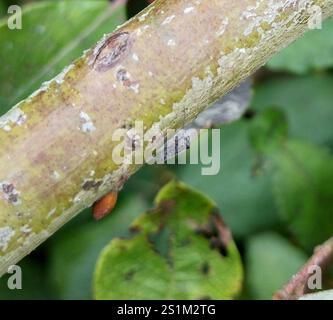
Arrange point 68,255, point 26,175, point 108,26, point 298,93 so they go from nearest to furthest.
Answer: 1. point 26,175
2. point 108,26
3. point 68,255
4. point 298,93

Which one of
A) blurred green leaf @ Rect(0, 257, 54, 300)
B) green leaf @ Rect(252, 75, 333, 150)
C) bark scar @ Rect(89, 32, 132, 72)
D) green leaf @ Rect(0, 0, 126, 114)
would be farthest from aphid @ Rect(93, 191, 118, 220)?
green leaf @ Rect(252, 75, 333, 150)

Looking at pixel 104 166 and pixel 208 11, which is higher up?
pixel 208 11

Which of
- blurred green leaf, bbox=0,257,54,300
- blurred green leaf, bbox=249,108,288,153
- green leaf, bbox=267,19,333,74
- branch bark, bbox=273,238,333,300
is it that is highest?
green leaf, bbox=267,19,333,74

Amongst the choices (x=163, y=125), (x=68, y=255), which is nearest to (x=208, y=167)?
(x=68, y=255)

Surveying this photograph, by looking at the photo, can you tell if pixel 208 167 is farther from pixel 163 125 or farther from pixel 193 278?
pixel 163 125

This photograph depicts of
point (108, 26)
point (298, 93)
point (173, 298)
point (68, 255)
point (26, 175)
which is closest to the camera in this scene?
point (26, 175)

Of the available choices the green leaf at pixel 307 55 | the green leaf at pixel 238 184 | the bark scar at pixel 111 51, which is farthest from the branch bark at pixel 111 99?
the green leaf at pixel 238 184

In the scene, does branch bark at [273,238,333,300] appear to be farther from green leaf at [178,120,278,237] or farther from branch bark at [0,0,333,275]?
green leaf at [178,120,278,237]
